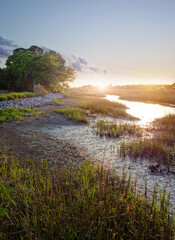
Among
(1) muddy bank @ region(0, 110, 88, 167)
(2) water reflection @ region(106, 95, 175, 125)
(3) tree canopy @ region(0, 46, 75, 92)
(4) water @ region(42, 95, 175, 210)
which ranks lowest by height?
Result: (4) water @ region(42, 95, 175, 210)

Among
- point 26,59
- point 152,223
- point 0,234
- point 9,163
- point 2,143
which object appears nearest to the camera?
point 0,234

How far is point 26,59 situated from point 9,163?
3297cm

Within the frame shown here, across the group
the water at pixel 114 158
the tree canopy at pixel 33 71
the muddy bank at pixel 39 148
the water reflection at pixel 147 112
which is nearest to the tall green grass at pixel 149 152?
the water at pixel 114 158

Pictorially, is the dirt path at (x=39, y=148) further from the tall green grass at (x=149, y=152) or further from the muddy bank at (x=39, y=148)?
the tall green grass at (x=149, y=152)

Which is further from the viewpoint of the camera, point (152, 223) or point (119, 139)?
point (119, 139)

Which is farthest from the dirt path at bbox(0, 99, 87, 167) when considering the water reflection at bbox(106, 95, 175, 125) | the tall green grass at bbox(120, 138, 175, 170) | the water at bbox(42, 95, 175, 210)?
the water reflection at bbox(106, 95, 175, 125)

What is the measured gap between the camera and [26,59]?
31703 millimetres

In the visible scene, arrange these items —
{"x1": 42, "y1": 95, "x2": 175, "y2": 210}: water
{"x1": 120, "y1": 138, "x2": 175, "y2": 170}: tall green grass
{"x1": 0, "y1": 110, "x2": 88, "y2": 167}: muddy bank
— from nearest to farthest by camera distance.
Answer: {"x1": 42, "y1": 95, "x2": 175, "y2": 210}: water
{"x1": 0, "y1": 110, "x2": 88, "y2": 167}: muddy bank
{"x1": 120, "y1": 138, "x2": 175, "y2": 170}: tall green grass

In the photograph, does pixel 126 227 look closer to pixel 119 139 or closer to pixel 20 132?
pixel 119 139

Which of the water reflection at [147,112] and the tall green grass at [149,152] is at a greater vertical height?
the water reflection at [147,112]

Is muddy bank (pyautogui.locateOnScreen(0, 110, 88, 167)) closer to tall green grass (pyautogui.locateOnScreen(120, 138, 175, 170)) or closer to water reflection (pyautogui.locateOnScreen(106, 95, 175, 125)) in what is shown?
tall green grass (pyautogui.locateOnScreen(120, 138, 175, 170))

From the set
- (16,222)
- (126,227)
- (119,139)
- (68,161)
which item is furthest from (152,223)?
(119,139)

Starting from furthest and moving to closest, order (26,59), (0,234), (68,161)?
(26,59)
(68,161)
(0,234)

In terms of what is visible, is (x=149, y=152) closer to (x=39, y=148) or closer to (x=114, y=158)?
(x=114, y=158)
